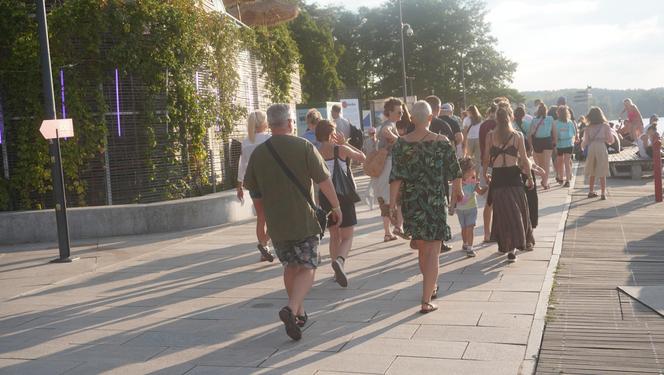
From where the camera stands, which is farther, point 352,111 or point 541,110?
point 352,111

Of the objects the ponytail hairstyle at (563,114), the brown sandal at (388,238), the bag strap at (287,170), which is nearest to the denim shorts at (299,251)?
the bag strap at (287,170)

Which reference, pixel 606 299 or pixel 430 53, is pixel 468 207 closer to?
pixel 606 299

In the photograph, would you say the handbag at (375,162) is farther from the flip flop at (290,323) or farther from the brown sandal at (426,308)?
the flip flop at (290,323)

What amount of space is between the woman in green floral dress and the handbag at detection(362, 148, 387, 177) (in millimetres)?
1965

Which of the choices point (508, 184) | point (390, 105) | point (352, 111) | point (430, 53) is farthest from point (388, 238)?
point (430, 53)

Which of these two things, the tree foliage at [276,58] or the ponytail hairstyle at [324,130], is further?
the tree foliage at [276,58]

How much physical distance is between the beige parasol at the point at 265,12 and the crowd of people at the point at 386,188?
1325 cm

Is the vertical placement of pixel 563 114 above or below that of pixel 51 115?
below

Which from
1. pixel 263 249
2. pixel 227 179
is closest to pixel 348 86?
pixel 227 179

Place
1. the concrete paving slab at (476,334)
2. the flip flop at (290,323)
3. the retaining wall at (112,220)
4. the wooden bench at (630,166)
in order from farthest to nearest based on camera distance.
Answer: the wooden bench at (630,166), the retaining wall at (112,220), the flip flop at (290,323), the concrete paving slab at (476,334)

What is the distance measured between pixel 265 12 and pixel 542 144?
1164 cm

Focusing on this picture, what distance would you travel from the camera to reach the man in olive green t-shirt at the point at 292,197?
5.46m

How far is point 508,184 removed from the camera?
7.98 meters

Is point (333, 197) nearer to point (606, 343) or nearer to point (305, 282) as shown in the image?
point (305, 282)
